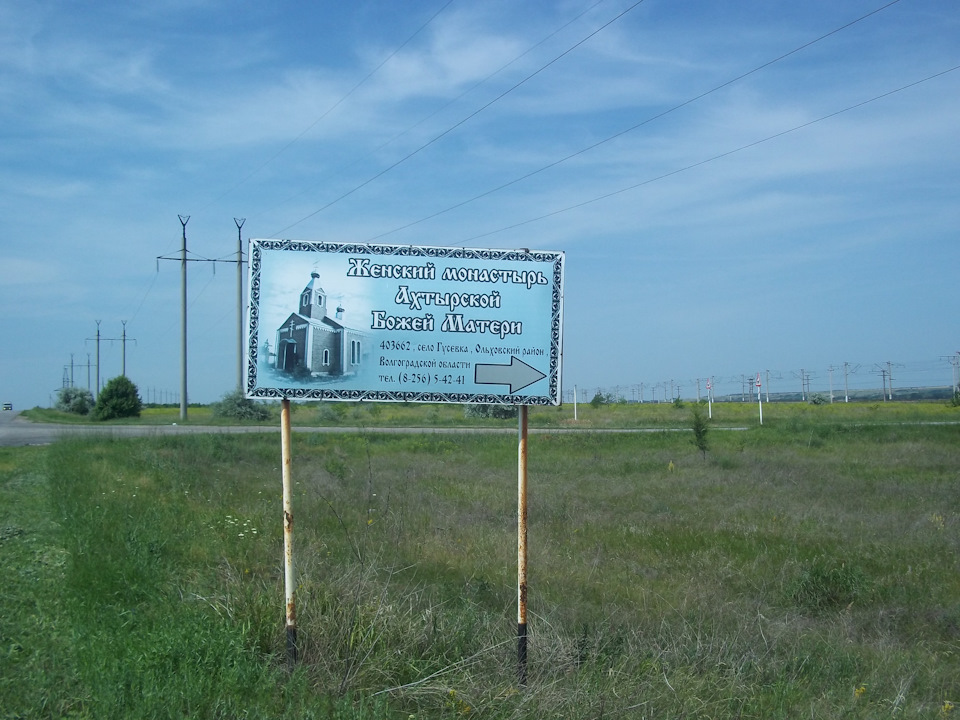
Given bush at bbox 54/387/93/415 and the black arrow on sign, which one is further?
bush at bbox 54/387/93/415

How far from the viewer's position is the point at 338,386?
17.3ft

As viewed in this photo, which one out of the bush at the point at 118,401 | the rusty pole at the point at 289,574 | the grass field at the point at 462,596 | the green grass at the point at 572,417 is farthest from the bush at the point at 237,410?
the rusty pole at the point at 289,574

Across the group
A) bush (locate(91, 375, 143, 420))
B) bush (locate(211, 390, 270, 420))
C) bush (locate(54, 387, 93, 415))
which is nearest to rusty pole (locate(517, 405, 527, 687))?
bush (locate(211, 390, 270, 420))

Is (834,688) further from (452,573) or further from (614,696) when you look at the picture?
(452,573)

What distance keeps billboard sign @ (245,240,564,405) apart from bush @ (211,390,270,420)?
41.5m

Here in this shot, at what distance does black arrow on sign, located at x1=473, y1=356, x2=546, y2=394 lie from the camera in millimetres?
5289

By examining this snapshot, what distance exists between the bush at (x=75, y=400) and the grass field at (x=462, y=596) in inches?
2341

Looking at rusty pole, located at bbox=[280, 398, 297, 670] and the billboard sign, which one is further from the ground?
the billboard sign

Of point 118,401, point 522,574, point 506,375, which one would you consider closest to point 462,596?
point 522,574

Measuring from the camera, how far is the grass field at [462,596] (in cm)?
470

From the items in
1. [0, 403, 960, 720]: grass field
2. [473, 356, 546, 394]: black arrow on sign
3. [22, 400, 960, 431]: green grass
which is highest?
[473, 356, 546, 394]: black arrow on sign

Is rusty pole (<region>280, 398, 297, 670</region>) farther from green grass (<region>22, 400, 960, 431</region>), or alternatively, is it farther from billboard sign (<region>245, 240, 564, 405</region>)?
green grass (<region>22, 400, 960, 431</region>)

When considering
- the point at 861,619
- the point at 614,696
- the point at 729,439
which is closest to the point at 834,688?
the point at 614,696

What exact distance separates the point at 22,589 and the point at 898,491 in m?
14.9
